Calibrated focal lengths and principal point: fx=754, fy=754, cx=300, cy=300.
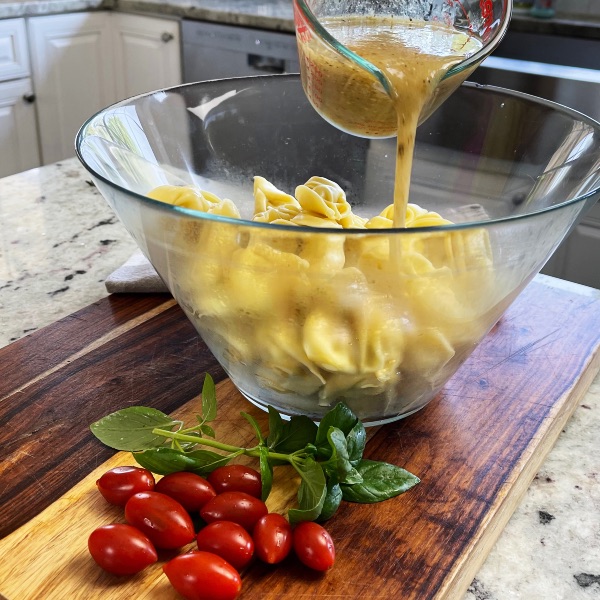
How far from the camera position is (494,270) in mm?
681

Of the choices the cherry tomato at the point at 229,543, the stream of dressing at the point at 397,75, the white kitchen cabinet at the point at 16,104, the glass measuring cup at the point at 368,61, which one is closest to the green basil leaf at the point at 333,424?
the cherry tomato at the point at 229,543

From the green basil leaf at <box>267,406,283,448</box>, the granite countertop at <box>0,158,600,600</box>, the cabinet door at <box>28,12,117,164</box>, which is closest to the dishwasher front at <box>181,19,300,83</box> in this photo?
the cabinet door at <box>28,12,117,164</box>

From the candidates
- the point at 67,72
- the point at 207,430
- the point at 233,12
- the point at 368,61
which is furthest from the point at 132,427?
the point at 67,72

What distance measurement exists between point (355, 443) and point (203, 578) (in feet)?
0.58

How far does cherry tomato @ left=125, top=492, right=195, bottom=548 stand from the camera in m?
0.62

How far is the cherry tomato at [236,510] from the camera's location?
0.64 meters

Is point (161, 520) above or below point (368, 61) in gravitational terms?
below

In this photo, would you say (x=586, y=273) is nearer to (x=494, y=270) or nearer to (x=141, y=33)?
(x=494, y=270)

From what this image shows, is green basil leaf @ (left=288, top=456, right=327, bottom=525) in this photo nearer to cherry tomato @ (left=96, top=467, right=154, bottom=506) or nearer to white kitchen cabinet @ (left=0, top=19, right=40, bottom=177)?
cherry tomato @ (left=96, top=467, right=154, bottom=506)

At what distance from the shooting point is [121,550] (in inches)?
23.4

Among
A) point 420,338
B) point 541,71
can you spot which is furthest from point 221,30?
point 420,338

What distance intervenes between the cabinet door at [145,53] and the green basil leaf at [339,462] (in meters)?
2.30

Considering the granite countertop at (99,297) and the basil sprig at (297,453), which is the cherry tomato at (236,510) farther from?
the granite countertop at (99,297)

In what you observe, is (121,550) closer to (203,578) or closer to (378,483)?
(203,578)
